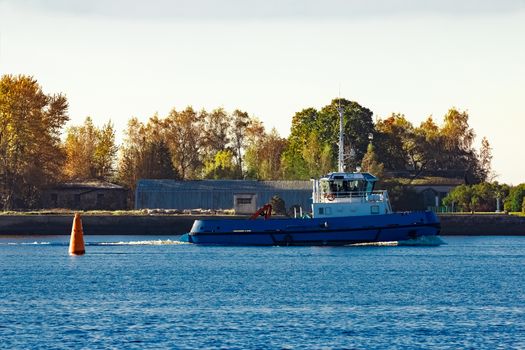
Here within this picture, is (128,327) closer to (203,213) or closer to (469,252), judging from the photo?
(469,252)

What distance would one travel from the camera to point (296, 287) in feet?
199

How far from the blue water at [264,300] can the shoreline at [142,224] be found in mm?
29585

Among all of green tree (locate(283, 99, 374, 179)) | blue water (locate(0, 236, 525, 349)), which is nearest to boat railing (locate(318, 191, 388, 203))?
A: blue water (locate(0, 236, 525, 349))

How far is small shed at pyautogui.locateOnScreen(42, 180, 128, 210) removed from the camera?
444 feet

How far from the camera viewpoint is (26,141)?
430ft

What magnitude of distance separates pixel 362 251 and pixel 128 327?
1708 inches

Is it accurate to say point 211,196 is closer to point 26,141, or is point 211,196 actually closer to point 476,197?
point 26,141

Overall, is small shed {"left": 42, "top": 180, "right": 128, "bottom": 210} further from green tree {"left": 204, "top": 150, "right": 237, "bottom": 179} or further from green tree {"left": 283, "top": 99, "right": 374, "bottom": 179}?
green tree {"left": 283, "top": 99, "right": 374, "bottom": 179}

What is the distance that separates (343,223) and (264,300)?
35746mm

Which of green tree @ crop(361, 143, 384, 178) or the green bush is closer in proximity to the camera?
the green bush

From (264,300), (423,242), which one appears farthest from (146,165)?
(264,300)

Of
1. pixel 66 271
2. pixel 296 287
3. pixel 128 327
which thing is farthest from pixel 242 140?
pixel 128 327

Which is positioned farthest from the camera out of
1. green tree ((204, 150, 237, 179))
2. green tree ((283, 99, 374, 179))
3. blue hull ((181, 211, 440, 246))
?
green tree ((204, 150, 237, 179))

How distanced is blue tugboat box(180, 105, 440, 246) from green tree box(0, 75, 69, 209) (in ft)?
147
